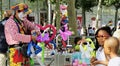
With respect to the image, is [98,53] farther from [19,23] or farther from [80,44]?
[80,44]

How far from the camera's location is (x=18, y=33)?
20.2 ft

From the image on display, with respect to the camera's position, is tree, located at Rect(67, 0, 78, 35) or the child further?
tree, located at Rect(67, 0, 78, 35)

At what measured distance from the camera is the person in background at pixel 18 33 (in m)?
6.16

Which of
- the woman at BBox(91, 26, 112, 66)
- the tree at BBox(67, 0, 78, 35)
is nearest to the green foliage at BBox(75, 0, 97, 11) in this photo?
the tree at BBox(67, 0, 78, 35)

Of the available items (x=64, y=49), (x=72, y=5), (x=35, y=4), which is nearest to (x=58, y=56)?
(x=64, y=49)

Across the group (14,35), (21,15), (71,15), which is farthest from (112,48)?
A: (71,15)

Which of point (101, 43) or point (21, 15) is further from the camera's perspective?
point (21, 15)

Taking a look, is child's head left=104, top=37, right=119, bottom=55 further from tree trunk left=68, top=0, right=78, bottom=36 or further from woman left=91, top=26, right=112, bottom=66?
tree trunk left=68, top=0, right=78, bottom=36

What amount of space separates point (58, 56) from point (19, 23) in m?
3.74

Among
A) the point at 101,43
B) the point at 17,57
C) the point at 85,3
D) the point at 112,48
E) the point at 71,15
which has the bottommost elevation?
the point at 85,3

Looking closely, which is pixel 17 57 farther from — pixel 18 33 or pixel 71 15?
pixel 71 15

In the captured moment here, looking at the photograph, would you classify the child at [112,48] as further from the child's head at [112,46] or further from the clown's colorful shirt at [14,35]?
the clown's colorful shirt at [14,35]

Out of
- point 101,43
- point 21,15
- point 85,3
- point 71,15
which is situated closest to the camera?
point 101,43

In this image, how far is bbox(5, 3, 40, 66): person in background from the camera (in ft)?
20.2
